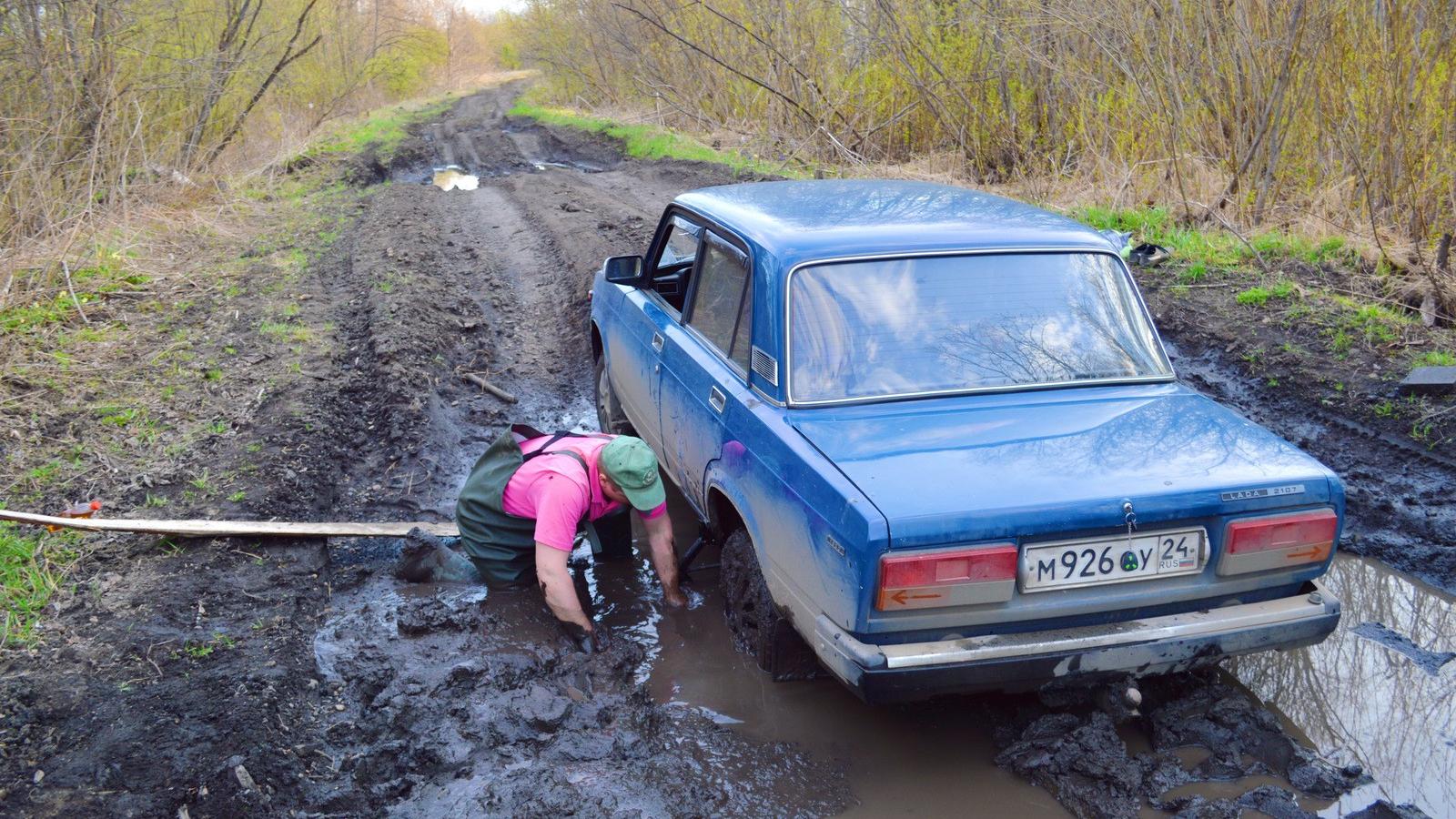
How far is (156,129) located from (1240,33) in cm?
1250

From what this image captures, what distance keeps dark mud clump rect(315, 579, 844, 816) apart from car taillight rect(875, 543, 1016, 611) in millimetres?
772

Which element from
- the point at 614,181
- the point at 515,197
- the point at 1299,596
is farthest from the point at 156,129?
the point at 1299,596

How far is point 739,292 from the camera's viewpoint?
4.08 metres

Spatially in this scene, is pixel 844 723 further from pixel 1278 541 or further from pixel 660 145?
pixel 660 145

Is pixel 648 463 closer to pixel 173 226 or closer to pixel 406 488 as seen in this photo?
pixel 406 488

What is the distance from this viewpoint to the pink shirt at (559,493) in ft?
12.7

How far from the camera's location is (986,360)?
374cm

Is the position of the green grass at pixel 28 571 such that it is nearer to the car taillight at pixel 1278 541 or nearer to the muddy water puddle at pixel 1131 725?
the muddy water puddle at pixel 1131 725

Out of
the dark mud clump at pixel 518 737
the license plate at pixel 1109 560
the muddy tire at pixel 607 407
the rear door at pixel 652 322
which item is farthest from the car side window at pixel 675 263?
the license plate at pixel 1109 560

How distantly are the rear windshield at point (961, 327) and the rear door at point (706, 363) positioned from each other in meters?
0.30

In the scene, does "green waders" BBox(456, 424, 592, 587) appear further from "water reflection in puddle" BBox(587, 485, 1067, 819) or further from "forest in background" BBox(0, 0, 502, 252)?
"forest in background" BBox(0, 0, 502, 252)

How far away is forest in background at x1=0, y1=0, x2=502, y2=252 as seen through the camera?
31.1ft

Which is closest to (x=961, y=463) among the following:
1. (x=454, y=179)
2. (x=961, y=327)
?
(x=961, y=327)

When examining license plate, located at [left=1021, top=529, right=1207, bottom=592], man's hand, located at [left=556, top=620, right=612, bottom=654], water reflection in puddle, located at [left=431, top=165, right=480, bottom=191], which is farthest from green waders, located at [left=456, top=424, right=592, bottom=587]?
water reflection in puddle, located at [left=431, top=165, right=480, bottom=191]
